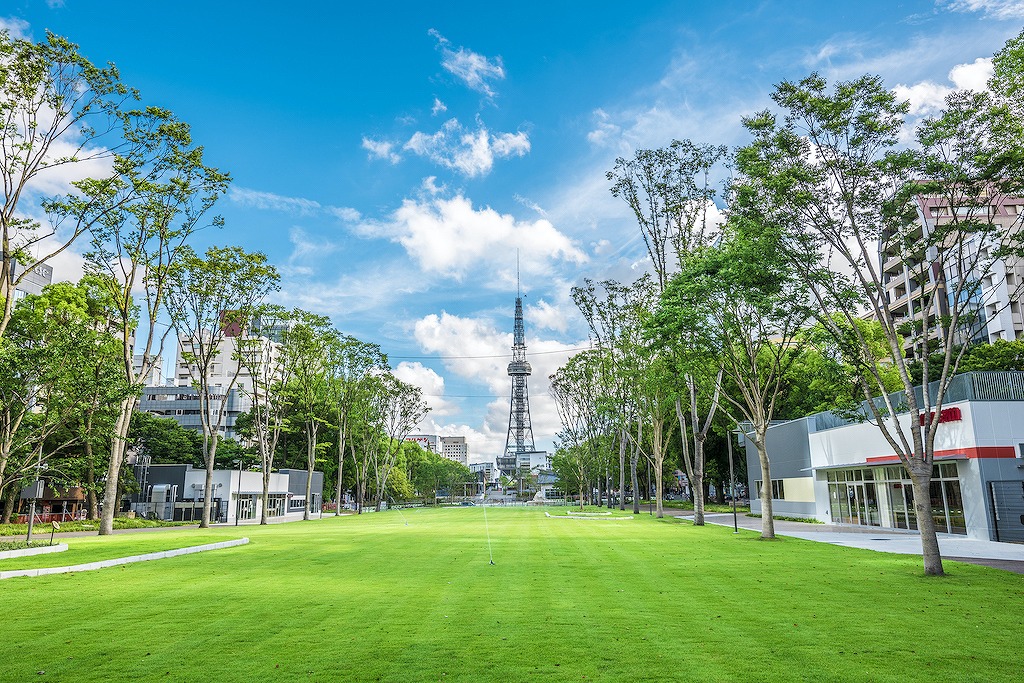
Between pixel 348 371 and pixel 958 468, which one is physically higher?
pixel 348 371

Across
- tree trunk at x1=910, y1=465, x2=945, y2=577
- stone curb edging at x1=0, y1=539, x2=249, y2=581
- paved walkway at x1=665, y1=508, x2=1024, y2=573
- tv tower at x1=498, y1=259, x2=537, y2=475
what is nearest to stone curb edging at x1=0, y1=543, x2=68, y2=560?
stone curb edging at x1=0, y1=539, x2=249, y2=581

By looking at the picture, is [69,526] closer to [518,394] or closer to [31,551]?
[31,551]

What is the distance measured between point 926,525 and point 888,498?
58.6 feet

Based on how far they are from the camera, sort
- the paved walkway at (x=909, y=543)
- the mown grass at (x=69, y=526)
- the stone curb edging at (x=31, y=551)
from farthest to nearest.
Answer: the mown grass at (x=69, y=526)
the stone curb edging at (x=31, y=551)
the paved walkway at (x=909, y=543)

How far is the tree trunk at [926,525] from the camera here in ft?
49.1

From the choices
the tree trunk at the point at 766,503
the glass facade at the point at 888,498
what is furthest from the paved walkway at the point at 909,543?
the tree trunk at the point at 766,503

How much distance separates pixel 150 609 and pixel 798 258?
1729 centimetres

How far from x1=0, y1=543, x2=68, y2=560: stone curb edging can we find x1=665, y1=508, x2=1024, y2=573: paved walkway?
88.8 feet

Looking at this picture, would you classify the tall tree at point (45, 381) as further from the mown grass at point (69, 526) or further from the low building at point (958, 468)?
the low building at point (958, 468)

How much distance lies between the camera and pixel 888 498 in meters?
30.8

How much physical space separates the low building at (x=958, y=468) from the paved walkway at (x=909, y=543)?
91cm

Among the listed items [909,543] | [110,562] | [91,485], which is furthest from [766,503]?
[91,485]

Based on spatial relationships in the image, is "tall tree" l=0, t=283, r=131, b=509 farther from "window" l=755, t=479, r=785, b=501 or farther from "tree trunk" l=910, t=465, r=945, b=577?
"window" l=755, t=479, r=785, b=501

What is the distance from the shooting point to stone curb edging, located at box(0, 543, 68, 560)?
19.7 metres
